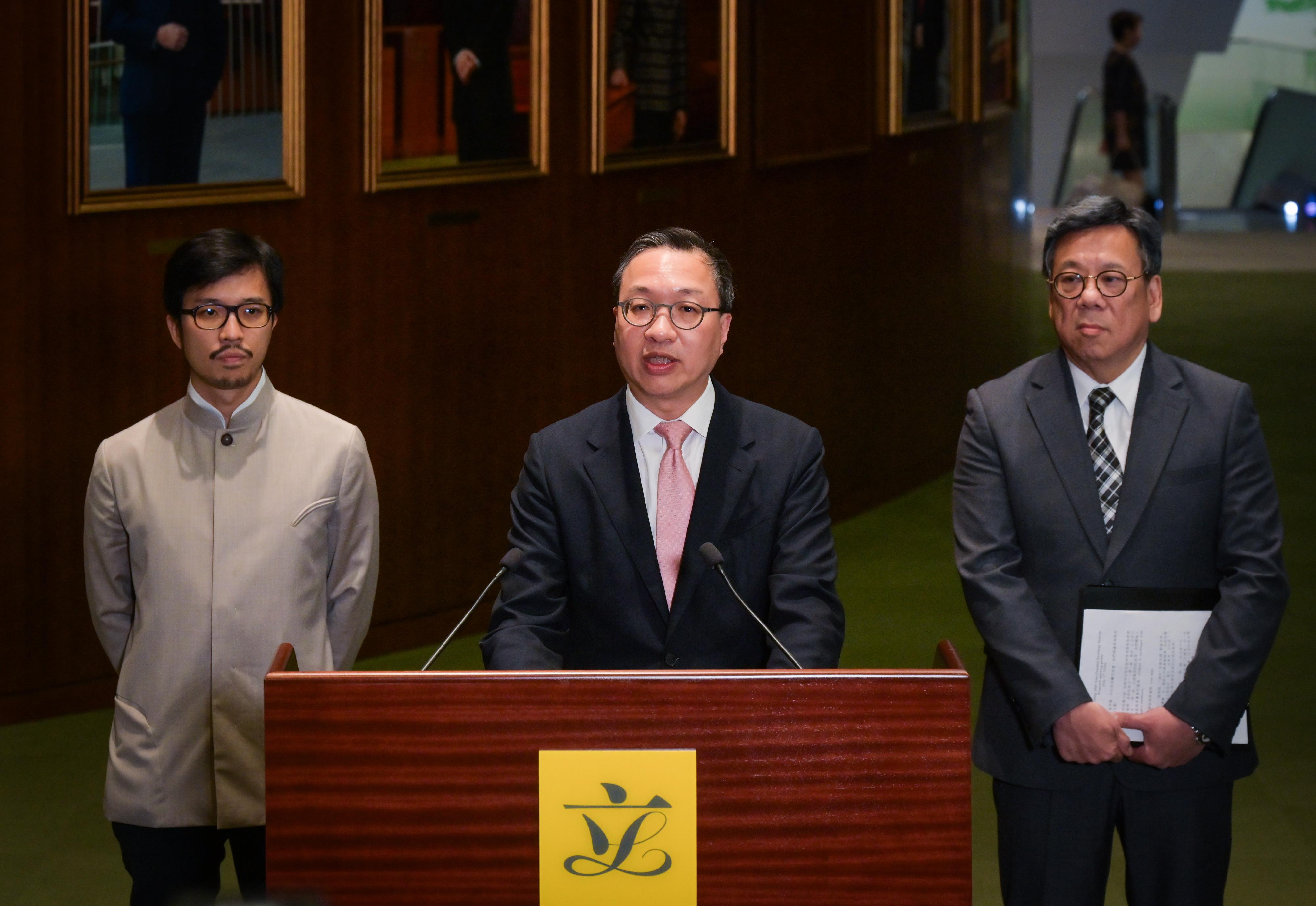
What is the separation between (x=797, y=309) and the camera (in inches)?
291

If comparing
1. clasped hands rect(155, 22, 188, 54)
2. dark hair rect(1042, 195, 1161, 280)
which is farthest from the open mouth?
clasped hands rect(155, 22, 188, 54)

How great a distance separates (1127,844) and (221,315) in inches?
72.9

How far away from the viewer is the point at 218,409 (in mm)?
3068

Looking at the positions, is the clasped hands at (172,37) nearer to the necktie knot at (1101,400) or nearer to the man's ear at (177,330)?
the man's ear at (177,330)

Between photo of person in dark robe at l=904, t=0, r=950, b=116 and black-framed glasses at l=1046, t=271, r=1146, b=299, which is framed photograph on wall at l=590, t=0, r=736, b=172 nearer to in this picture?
photo of person in dark robe at l=904, t=0, r=950, b=116

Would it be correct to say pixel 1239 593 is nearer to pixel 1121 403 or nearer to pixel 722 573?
pixel 1121 403

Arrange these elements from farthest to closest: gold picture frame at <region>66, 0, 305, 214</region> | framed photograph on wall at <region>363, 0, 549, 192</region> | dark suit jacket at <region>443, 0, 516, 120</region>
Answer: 1. dark suit jacket at <region>443, 0, 516, 120</region>
2. framed photograph on wall at <region>363, 0, 549, 192</region>
3. gold picture frame at <region>66, 0, 305, 214</region>

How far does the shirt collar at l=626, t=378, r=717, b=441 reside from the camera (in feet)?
9.23

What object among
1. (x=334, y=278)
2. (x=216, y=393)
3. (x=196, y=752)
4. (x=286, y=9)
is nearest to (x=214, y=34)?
(x=286, y=9)

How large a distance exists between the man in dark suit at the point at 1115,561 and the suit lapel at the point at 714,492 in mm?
451

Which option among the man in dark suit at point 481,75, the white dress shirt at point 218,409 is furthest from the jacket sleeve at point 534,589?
the man in dark suit at point 481,75

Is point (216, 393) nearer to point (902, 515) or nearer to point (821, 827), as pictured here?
point (821, 827)

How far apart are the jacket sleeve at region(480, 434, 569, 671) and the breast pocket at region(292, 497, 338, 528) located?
424 millimetres

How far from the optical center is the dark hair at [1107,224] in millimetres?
2904
